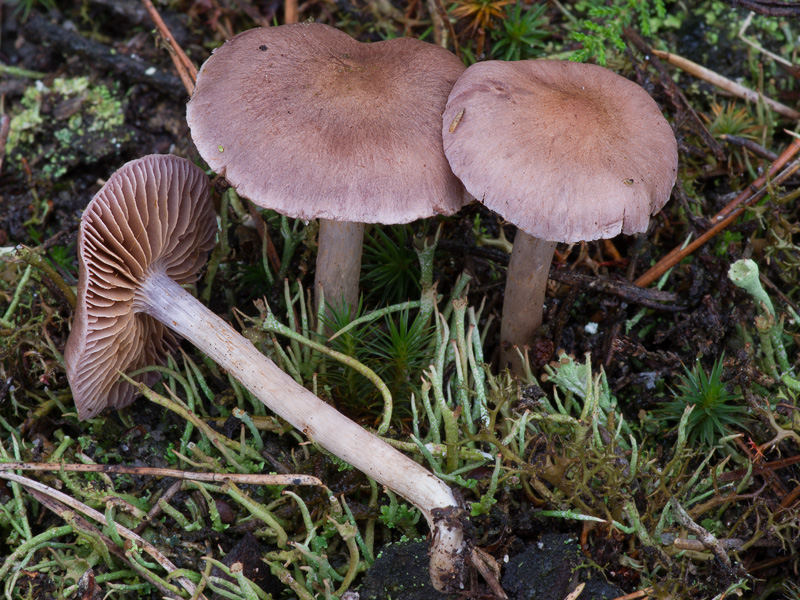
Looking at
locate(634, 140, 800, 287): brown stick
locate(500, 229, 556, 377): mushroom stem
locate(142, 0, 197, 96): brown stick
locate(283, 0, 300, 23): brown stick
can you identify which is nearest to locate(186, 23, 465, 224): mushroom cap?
locate(500, 229, 556, 377): mushroom stem

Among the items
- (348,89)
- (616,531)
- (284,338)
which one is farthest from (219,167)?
(616,531)

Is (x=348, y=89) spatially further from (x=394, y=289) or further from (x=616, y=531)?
(x=616, y=531)

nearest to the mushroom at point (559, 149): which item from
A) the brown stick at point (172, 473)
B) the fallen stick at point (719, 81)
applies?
the fallen stick at point (719, 81)

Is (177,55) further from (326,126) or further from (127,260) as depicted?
(326,126)

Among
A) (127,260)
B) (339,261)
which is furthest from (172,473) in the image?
(339,261)

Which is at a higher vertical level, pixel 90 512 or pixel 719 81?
pixel 719 81

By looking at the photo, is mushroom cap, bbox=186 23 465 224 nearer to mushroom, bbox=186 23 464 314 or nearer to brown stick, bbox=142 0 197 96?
mushroom, bbox=186 23 464 314
